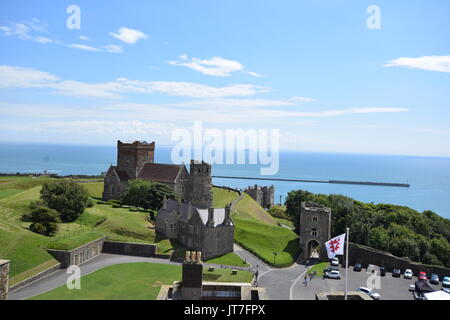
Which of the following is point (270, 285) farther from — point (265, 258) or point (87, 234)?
point (87, 234)

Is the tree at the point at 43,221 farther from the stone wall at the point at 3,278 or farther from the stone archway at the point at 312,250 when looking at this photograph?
the stone archway at the point at 312,250

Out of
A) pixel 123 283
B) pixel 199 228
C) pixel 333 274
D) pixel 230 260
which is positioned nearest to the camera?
pixel 123 283

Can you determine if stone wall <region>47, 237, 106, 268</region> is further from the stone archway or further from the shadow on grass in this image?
the stone archway

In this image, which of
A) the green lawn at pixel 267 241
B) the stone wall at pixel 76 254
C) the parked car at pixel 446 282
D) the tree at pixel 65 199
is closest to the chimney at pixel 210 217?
the green lawn at pixel 267 241

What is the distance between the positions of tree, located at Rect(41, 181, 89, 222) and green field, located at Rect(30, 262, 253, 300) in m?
16.4

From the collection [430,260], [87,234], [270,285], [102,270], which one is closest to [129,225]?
[87,234]

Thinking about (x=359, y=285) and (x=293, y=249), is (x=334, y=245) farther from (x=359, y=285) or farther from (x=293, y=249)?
(x=293, y=249)

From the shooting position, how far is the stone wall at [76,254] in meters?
45.2

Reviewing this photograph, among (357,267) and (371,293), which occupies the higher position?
(371,293)

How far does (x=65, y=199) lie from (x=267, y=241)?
101ft

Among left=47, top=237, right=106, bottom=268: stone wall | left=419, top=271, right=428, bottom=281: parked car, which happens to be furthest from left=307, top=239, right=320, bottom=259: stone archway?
left=47, top=237, right=106, bottom=268: stone wall

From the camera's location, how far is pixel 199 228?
53844mm

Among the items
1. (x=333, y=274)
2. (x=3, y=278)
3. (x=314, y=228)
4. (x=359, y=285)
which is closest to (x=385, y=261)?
(x=333, y=274)
